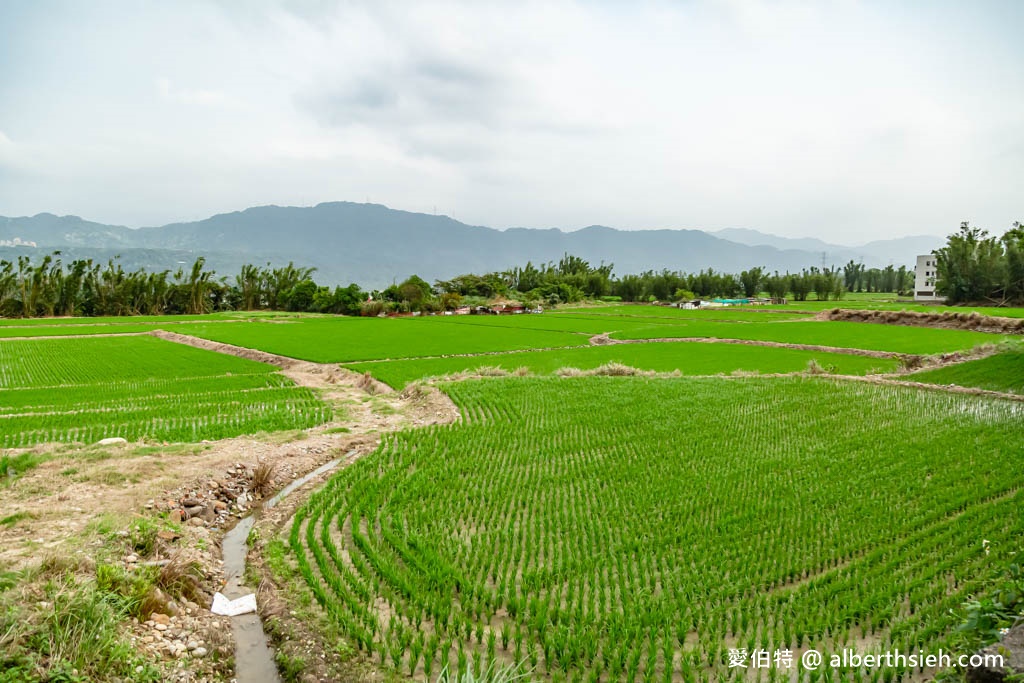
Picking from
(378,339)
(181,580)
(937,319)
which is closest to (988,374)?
(181,580)

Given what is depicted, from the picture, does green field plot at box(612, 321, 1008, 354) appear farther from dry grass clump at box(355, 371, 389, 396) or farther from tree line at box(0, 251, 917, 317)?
tree line at box(0, 251, 917, 317)

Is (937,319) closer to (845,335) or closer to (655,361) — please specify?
(845,335)

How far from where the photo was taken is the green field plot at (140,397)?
39.5 feet

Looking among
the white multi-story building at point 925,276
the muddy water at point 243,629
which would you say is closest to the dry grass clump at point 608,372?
the muddy water at point 243,629

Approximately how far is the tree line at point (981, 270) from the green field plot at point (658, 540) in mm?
51374

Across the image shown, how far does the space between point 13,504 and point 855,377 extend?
2111cm

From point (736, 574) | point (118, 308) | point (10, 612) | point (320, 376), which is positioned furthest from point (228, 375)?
point (118, 308)

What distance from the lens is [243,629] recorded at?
555 centimetres

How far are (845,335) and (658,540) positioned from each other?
1184 inches

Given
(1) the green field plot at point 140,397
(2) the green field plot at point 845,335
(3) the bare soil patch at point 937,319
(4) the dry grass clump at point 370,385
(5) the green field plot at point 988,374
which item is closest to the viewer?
(1) the green field plot at point 140,397

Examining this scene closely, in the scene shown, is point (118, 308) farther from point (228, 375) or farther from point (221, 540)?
point (221, 540)

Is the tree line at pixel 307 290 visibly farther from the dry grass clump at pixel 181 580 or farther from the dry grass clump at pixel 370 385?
the dry grass clump at pixel 181 580

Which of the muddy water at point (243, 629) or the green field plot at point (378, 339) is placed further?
the green field plot at point (378, 339)

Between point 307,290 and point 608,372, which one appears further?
point 307,290
